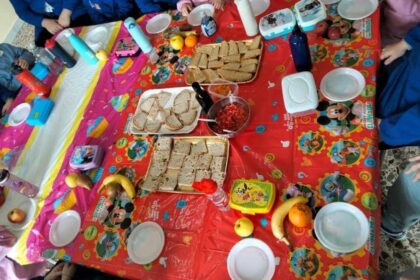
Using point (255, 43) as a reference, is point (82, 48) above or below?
above

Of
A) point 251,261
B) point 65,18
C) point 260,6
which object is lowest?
point 251,261

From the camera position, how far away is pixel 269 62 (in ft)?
4.29

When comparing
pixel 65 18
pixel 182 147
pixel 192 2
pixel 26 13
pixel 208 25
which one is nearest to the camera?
pixel 182 147

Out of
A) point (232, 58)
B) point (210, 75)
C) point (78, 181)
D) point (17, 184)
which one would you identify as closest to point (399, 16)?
point (232, 58)

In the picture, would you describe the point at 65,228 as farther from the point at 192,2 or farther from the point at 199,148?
the point at 192,2

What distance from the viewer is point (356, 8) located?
128 cm

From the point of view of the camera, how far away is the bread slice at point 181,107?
1.33 meters

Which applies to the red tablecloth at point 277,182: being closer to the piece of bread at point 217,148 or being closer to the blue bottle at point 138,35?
the piece of bread at point 217,148

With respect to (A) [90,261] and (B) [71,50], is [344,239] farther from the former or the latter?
(B) [71,50]

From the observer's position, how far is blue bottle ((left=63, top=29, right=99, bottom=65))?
171 cm

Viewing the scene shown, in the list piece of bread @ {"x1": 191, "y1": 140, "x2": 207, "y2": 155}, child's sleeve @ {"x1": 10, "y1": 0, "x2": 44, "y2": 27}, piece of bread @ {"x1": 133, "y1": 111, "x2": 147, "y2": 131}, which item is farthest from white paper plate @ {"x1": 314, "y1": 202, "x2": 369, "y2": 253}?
child's sleeve @ {"x1": 10, "y1": 0, "x2": 44, "y2": 27}

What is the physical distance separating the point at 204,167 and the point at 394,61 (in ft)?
2.93

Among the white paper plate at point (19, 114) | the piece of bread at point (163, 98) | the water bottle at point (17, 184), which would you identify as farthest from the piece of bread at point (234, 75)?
the white paper plate at point (19, 114)

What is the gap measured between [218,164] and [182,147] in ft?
0.61
